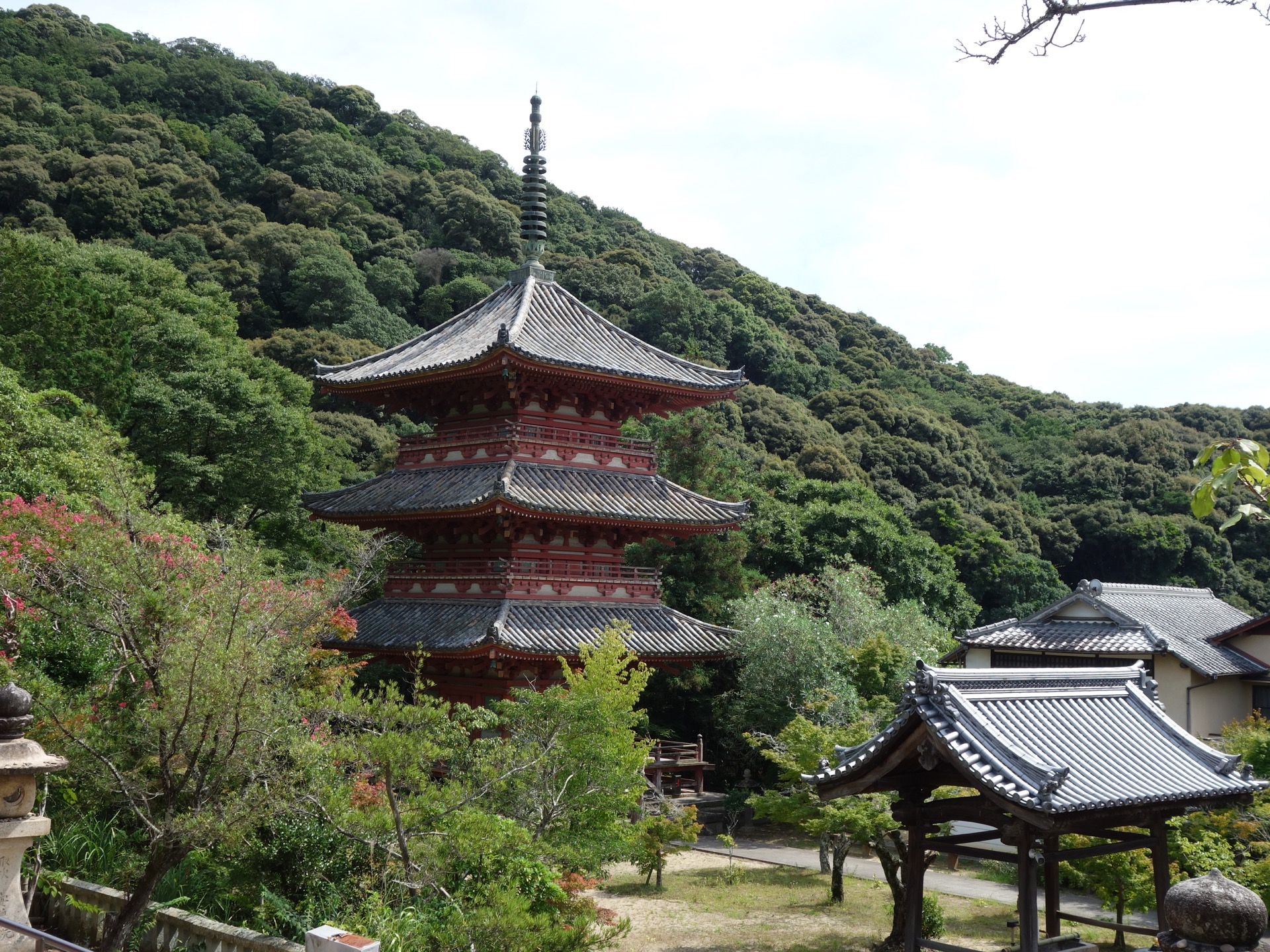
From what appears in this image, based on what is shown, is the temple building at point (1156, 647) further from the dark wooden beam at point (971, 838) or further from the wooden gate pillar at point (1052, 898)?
the dark wooden beam at point (971, 838)

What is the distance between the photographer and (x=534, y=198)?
84.5 feet

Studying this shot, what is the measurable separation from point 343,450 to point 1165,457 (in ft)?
161

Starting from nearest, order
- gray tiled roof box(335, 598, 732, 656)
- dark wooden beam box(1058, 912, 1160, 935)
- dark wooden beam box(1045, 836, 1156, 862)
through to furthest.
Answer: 1. dark wooden beam box(1058, 912, 1160, 935)
2. dark wooden beam box(1045, 836, 1156, 862)
3. gray tiled roof box(335, 598, 732, 656)

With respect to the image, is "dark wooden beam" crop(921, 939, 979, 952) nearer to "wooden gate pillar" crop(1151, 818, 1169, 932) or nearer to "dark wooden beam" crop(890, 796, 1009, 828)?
"dark wooden beam" crop(890, 796, 1009, 828)

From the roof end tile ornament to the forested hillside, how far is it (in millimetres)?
9246

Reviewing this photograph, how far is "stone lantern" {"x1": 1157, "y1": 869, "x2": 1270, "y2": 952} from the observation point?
4.78 meters

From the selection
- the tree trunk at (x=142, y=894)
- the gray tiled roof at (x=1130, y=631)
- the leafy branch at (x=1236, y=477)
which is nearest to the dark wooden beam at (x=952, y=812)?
the tree trunk at (x=142, y=894)

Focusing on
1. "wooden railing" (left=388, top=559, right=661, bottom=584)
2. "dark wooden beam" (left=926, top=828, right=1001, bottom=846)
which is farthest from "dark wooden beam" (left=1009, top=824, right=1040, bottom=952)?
"wooden railing" (left=388, top=559, right=661, bottom=584)

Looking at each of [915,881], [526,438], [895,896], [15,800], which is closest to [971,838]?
[915,881]

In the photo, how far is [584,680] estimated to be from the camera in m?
15.0

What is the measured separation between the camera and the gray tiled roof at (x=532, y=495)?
21.0 m

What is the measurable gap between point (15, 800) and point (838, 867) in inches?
565

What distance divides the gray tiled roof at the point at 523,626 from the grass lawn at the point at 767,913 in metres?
4.27

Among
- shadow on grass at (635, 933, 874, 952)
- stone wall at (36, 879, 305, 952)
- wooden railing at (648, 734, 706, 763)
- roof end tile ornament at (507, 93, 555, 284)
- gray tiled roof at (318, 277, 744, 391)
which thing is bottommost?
shadow on grass at (635, 933, 874, 952)
